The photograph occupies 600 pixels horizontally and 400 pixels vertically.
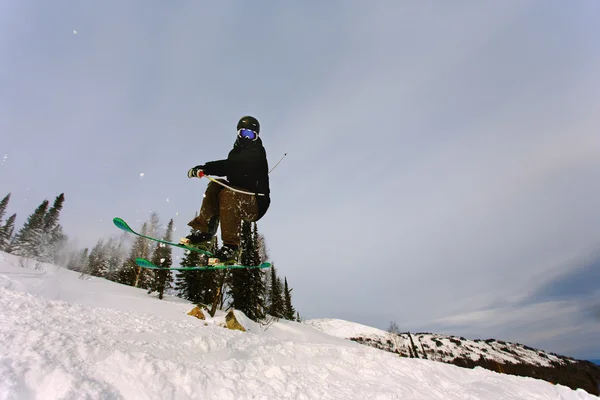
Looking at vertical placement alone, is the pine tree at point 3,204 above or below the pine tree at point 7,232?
above

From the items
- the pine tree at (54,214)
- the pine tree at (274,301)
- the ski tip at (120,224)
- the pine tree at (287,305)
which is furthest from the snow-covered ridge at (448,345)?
the ski tip at (120,224)

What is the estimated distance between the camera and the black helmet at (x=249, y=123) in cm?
453

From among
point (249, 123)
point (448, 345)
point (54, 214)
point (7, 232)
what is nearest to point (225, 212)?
point (249, 123)

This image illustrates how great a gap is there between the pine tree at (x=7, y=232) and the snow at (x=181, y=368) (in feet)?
207

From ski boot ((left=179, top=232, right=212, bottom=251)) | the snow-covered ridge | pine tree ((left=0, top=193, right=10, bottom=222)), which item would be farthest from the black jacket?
the snow-covered ridge

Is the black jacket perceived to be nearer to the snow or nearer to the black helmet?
the black helmet

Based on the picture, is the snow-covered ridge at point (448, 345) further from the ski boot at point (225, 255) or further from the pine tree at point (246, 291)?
the ski boot at point (225, 255)

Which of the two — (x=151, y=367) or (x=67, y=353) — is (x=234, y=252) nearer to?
(x=151, y=367)

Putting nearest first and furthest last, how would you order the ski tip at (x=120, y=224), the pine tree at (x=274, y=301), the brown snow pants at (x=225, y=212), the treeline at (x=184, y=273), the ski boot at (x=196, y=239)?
1. the brown snow pants at (x=225, y=212)
2. the ski boot at (x=196, y=239)
3. the ski tip at (x=120, y=224)
4. the treeline at (x=184, y=273)
5. the pine tree at (x=274, y=301)

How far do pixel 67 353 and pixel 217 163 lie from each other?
3.34 metres

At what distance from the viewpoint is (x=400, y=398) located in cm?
557

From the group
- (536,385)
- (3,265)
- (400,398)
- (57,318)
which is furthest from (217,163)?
(3,265)

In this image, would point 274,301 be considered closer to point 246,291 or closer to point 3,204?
point 246,291

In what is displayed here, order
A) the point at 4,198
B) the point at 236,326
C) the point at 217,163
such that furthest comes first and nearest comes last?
the point at 4,198 → the point at 236,326 → the point at 217,163
